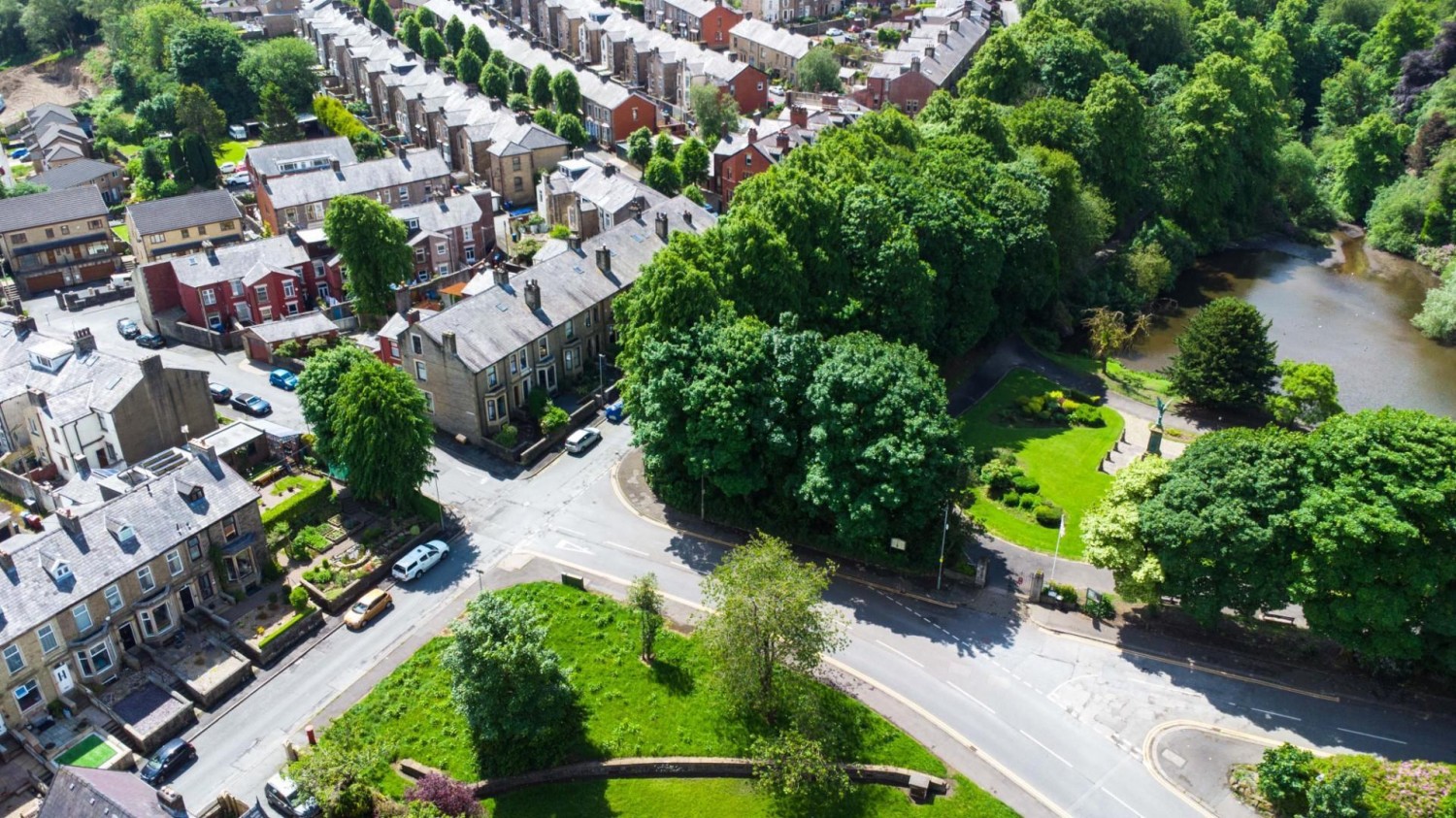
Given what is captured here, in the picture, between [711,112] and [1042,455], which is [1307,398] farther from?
[711,112]

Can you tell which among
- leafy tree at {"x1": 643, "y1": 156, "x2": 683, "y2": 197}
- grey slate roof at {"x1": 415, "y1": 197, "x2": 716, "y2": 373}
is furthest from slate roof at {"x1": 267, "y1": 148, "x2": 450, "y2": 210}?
grey slate roof at {"x1": 415, "y1": 197, "x2": 716, "y2": 373}

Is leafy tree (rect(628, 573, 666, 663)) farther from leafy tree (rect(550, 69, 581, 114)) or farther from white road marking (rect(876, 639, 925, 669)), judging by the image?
leafy tree (rect(550, 69, 581, 114))

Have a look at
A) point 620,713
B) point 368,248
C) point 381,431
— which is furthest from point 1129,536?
point 368,248

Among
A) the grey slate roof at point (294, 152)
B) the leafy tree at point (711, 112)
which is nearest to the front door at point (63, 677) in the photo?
the grey slate roof at point (294, 152)

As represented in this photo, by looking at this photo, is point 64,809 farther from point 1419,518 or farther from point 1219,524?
point 1419,518

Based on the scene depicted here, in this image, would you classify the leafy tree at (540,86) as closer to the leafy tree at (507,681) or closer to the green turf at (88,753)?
the leafy tree at (507,681)
